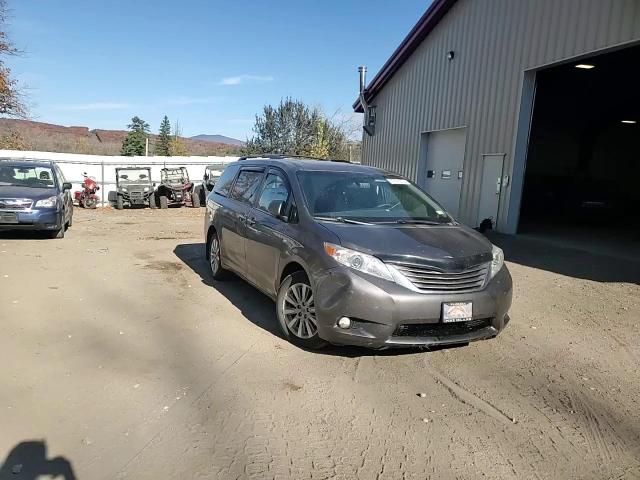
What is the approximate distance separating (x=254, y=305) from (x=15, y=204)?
6.56 meters

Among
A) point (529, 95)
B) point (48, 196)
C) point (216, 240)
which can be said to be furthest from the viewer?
point (529, 95)

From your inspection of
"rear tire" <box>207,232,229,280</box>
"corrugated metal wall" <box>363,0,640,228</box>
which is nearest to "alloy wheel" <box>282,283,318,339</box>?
"rear tire" <box>207,232,229,280</box>

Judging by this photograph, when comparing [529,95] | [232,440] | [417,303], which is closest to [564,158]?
[529,95]

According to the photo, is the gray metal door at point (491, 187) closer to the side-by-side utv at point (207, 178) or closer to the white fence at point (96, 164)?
the white fence at point (96, 164)

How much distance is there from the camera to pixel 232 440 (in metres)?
3.06

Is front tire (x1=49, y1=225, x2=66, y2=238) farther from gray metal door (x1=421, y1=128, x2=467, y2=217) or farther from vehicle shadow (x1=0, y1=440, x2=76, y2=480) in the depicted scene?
gray metal door (x1=421, y1=128, x2=467, y2=217)

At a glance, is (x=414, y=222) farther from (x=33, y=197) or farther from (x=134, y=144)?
(x=134, y=144)

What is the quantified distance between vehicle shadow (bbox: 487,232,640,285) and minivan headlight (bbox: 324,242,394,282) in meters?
4.98

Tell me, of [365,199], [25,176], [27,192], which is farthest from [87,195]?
[365,199]

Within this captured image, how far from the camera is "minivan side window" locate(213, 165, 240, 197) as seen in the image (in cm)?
716

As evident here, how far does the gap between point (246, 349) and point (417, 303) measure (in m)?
1.66

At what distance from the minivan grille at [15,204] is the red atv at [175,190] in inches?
427

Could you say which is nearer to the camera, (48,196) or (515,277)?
(515,277)

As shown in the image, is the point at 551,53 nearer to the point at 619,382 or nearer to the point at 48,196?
the point at 619,382
